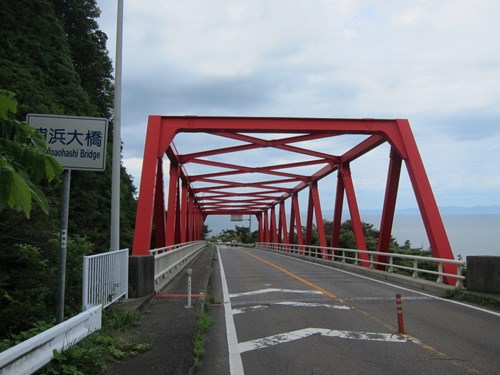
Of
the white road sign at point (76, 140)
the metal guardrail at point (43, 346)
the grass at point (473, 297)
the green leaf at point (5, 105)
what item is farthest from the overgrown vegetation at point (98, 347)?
the grass at point (473, 297)

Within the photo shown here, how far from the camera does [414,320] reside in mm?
8570

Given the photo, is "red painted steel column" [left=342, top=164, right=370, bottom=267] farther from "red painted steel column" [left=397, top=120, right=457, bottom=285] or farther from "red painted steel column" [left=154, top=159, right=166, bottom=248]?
"red painted steel column" [left=154, top=159, right=166, bottom=248]

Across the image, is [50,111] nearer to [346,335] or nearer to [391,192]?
[391,192]

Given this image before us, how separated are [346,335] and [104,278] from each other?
4.16m

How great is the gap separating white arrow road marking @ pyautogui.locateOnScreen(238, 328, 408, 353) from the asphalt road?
0.05ft

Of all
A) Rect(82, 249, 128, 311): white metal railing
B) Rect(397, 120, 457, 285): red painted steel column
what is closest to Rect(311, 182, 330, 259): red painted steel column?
Rect(397, 120, 457, 285): red painted steel column

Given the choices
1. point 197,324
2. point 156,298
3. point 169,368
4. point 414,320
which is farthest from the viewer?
point 156,298

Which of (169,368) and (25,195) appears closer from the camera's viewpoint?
(25,195)

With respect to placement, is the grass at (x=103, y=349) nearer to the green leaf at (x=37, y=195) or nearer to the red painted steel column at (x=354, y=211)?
the green leaf at (x=37, y=195)

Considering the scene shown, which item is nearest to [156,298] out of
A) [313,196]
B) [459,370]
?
[459,370]

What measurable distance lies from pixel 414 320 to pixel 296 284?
613cm

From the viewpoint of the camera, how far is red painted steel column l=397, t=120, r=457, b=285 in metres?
16.0

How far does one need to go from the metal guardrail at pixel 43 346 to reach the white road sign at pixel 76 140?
A: 78.7 inches

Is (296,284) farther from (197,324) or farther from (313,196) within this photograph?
(313,196)
